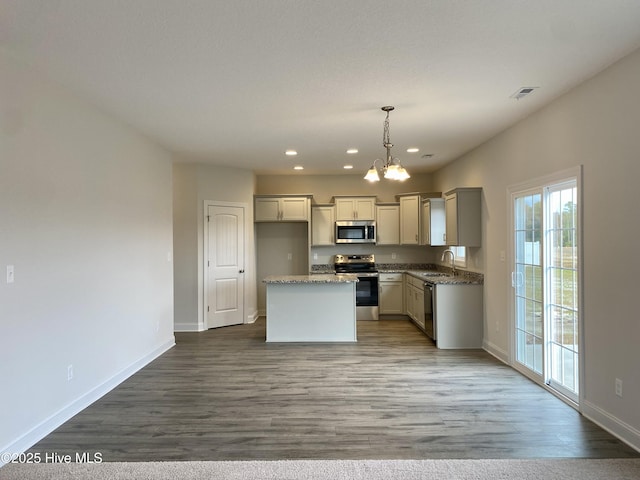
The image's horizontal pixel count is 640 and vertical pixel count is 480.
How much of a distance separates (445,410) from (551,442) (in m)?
0.78

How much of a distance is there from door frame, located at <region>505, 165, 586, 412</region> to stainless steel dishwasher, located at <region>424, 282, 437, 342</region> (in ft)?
3.55

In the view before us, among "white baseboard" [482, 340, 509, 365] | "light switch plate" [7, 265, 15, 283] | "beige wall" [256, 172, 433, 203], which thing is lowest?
"white baseboard" [482, 340, 509, 365]

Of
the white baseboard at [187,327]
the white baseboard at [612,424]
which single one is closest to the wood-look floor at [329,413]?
the white baseboard at [612,424]

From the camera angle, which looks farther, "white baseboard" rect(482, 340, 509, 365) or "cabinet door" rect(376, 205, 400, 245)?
"cabinet door" rect(376, 205, 400, 245)

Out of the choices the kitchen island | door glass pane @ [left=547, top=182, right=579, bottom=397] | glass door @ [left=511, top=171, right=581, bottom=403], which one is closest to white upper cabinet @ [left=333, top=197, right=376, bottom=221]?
the kitchen island

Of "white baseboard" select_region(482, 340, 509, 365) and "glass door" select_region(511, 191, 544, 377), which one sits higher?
"glass door" select_region(511, 191, 544, 377)

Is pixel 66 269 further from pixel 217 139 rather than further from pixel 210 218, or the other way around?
pixel 210 218

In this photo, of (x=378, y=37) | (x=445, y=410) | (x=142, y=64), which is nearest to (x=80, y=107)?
(x=142, y=64)

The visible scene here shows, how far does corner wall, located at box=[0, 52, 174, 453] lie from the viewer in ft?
8.66

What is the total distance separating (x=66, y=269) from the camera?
125 inches

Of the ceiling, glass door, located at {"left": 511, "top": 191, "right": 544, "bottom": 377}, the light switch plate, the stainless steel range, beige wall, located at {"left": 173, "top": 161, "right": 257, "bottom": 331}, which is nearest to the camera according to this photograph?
the ceiling

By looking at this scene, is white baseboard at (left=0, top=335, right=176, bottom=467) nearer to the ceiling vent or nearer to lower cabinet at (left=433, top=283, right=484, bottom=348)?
lower cabinet at (left=433, top=283, right=484, bottom=348)

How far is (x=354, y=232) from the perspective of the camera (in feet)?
24.1

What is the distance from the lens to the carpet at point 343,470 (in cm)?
232
